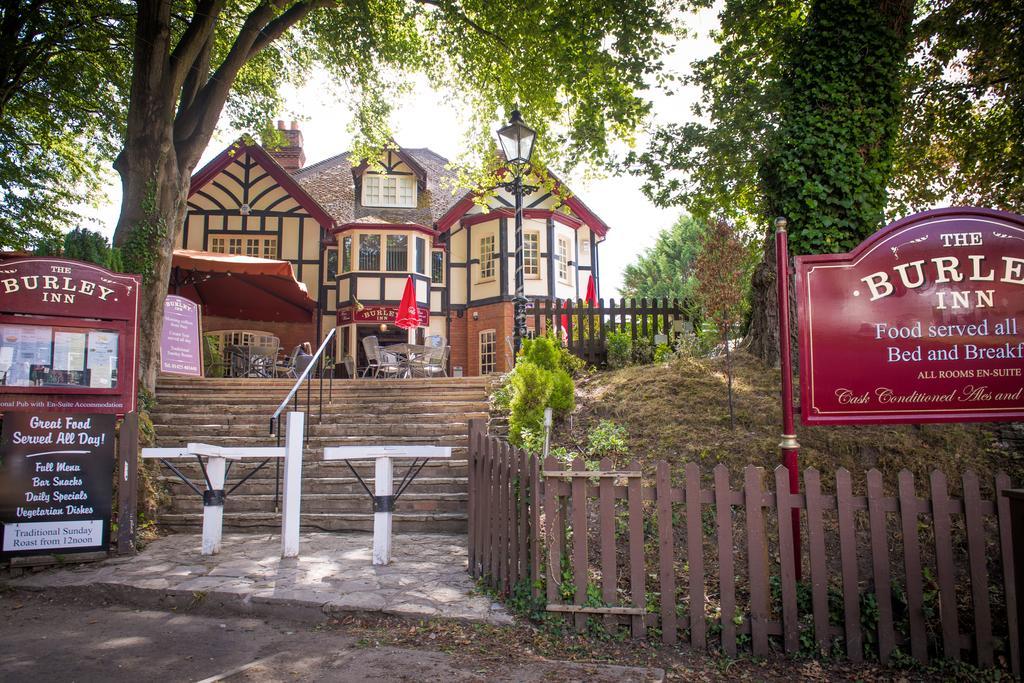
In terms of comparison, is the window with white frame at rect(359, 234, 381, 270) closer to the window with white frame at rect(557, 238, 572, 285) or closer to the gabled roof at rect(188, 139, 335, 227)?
the gabled roof at rect(188, 139, 335, 227)

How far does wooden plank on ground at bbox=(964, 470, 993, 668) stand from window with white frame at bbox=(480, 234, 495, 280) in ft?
65.3

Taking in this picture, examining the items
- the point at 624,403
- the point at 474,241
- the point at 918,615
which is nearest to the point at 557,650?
the point at 918,615

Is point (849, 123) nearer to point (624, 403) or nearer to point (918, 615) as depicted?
point (624, 403)

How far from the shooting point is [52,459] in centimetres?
607

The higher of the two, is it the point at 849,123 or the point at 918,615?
the point at 849,123

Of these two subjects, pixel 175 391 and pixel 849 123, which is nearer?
pixel 849 123

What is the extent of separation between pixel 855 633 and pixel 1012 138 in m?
8.70

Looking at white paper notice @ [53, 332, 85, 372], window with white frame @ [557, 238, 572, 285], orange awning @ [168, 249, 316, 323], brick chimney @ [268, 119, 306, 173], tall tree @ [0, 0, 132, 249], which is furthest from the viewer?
brick chimney @ [268, 119, 306, 173]

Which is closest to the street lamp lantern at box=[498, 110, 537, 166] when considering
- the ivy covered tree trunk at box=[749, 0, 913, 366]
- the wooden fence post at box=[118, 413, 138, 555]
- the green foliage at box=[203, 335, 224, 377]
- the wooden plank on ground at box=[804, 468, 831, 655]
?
the ivy covered tree trunk at box=[749, 0, 913, 366]

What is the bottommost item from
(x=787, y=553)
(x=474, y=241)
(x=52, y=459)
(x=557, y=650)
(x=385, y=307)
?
(x=557, y=650)

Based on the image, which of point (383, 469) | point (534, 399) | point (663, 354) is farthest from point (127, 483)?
point (663, 354)

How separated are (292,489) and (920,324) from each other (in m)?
5.22

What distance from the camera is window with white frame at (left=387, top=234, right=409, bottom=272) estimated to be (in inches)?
908

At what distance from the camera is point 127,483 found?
634 cm
